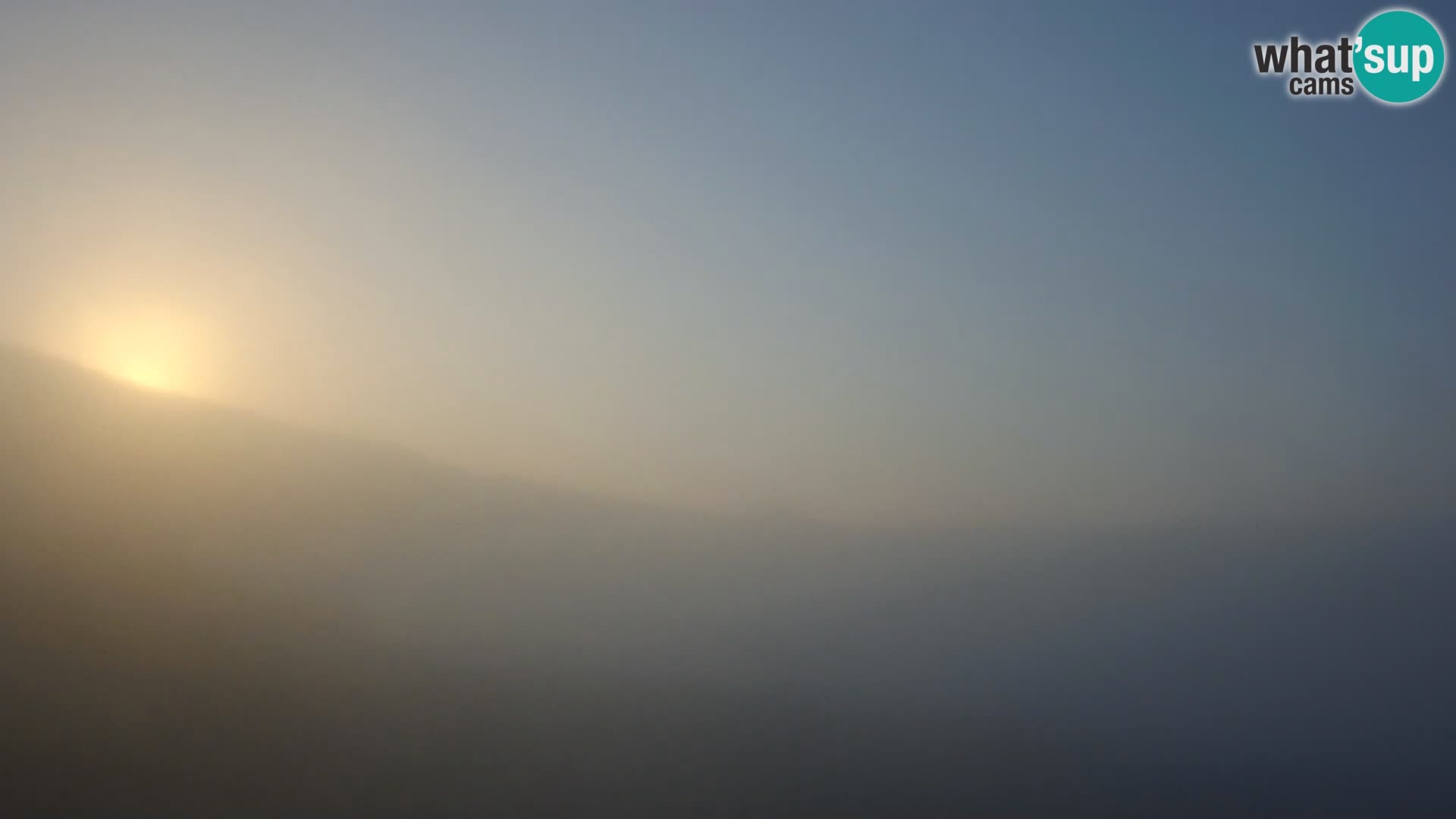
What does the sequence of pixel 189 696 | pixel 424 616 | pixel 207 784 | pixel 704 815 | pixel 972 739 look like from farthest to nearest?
pixel 972 739 < pixel 424 616 < pixel 704 815 < pixel 189 696 < pixel 207 784

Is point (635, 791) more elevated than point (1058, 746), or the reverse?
point (1058, 746)

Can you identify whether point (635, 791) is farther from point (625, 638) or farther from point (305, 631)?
point (305, 631)

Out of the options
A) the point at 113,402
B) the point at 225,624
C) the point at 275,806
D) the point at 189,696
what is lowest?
the point at 275,806

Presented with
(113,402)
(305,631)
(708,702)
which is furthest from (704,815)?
(113,402)

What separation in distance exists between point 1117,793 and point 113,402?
37.8 feet

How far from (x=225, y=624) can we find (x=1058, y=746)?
926 centimetres

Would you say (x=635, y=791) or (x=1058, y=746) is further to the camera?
(x=1058, y=746)

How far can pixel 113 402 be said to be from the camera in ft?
35.3

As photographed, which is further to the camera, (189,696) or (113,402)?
(113,402)

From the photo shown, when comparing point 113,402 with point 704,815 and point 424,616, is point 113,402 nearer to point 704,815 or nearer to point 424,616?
point 424,616

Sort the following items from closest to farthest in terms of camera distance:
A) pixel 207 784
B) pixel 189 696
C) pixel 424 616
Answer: pixel 207 784 → pixel 189 696 → pixel 424 616

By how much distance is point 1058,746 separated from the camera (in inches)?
498

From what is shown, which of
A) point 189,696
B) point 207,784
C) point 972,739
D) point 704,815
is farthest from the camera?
point 972,739

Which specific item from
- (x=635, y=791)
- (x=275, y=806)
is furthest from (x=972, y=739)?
(x=275, y=806)
